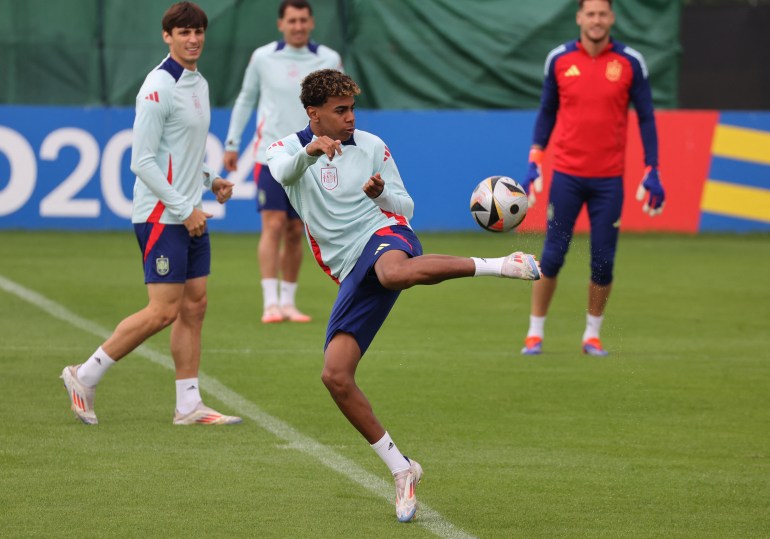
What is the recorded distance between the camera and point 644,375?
9.59 m

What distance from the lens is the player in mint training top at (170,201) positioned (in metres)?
7.64

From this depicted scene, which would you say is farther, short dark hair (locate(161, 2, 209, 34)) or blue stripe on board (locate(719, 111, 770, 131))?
blue stripe on board (locate(719, 111, 770, 131))

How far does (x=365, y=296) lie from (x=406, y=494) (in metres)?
0.88

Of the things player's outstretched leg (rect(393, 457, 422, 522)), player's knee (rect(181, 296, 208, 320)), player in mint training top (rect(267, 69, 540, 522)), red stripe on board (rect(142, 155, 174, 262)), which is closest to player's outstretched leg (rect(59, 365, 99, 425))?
player's knee (rect(181, 296, 208, 320))

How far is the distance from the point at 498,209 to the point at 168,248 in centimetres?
189

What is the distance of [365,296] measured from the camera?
631 centimetres

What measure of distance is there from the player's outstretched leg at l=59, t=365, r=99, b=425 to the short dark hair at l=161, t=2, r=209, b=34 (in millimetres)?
1954

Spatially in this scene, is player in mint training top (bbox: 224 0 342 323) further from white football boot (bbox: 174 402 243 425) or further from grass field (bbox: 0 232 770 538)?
white football boot (bbox: 174 402 243 425)

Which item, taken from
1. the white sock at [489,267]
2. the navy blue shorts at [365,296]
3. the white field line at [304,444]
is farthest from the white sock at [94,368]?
the white sock at [489,267]

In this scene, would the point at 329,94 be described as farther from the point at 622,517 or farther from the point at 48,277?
the point at 48,277

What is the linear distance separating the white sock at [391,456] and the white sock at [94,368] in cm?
222

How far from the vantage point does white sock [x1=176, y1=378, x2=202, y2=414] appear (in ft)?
25.9

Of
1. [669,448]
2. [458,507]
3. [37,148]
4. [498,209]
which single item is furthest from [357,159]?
[37,148]

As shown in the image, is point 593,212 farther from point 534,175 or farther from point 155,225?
point 155,225
